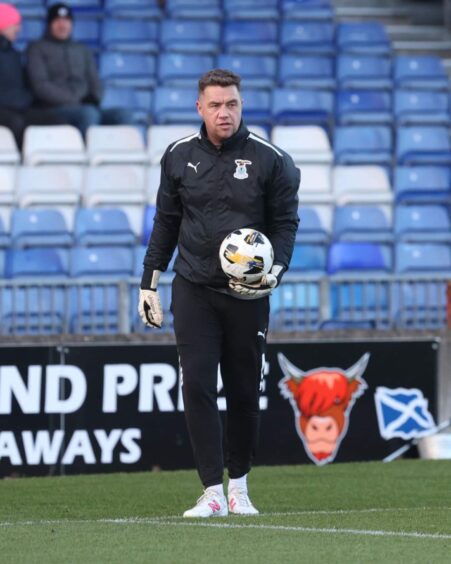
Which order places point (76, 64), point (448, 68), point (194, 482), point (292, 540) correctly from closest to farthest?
point (292, 540) → point (194, 482) → point (76, 64) → point (448, 68)

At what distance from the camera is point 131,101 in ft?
55.8

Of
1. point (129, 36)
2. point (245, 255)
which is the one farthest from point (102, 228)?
point (245, 255)

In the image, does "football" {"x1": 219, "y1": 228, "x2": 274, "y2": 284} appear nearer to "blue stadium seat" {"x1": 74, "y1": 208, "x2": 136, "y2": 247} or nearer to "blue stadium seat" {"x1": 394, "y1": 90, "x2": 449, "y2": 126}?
"blue stadium seat" {"x1": 74, "y1": 208, "x2": 136, "y2": 247}

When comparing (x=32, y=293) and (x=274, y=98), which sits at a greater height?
(x=274, y=98)

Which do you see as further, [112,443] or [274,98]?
[274,98]

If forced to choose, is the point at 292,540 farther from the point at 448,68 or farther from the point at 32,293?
the point at 448,68

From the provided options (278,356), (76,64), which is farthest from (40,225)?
(278,356)

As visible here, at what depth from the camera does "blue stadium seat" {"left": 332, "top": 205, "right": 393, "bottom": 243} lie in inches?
570

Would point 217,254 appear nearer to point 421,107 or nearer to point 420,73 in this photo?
point 421,107

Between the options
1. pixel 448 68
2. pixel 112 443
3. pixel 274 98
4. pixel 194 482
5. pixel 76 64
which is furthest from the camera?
pixel 448 68

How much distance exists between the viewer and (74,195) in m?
14.9

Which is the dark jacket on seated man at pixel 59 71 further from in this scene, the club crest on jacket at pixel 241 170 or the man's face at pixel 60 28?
the club crest on jacket at pixel 241 170

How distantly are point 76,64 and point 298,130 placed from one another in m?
2.38

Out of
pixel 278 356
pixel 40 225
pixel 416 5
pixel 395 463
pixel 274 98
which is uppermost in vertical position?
pixel 416 5
